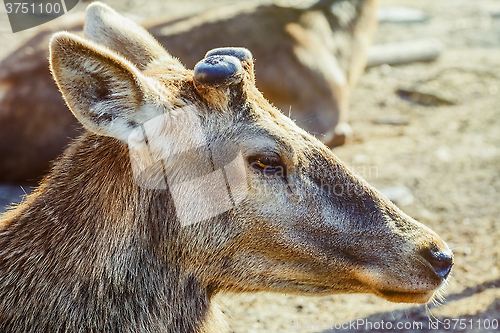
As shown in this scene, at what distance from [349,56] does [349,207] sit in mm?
6097

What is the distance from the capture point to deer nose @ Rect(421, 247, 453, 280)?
9.37 feet

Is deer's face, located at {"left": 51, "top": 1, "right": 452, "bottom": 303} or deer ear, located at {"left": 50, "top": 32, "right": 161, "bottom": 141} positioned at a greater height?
deer ear, located at {"left": 50, "top": 32, "right": 161, "bottom": 141}

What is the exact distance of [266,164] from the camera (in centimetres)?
281

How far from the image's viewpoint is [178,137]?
2.72 m

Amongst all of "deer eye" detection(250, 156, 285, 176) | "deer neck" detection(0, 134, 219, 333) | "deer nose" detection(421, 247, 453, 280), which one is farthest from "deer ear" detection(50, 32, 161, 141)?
"deer nose" detection(421, 247, 453, 280)

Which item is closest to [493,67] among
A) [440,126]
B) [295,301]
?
[440,126]

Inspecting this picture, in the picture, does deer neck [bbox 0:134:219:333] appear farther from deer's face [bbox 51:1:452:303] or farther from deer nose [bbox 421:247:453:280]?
deer nose [bbox 421:247:453:280]

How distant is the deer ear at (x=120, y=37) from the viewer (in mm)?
3354

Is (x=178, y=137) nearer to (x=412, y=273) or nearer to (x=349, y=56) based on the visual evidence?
(x=412, y=273)

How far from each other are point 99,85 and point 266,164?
34.9 inches
